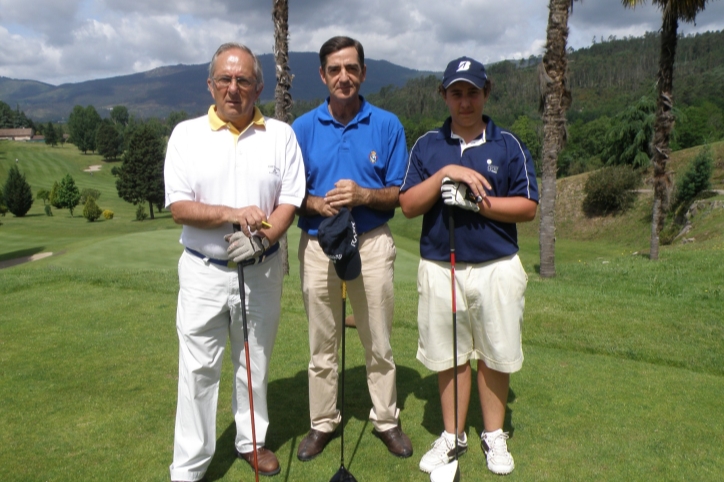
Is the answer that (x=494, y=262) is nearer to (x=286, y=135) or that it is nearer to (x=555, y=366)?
(x=286, y=135)

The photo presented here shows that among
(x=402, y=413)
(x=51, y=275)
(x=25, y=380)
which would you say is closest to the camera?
(x=402, y=413)

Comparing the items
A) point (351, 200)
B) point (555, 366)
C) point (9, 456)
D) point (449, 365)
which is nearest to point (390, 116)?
point (351, 200)

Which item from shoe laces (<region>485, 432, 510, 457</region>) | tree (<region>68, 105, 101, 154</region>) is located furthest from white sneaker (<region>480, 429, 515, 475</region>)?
tree (<region>68, 105, 101, 154</region>)

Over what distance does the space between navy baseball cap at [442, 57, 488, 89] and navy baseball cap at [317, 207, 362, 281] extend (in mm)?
991

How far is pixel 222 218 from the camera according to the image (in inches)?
127

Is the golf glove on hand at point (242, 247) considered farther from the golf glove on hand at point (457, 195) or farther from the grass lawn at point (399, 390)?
the grass lawn at point (399, 390)

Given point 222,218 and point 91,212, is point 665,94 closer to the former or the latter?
point 222,218

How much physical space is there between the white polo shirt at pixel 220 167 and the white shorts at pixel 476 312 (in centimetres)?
114

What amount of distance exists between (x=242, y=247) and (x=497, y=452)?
1971 millimetres

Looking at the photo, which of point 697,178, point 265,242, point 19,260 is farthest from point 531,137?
point 265,242

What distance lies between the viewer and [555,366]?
5195mm

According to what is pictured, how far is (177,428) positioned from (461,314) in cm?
185

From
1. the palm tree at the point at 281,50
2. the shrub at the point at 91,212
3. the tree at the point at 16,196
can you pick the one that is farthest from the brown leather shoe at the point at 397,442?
the tree at the point at 16,196

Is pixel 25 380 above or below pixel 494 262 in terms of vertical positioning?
below
